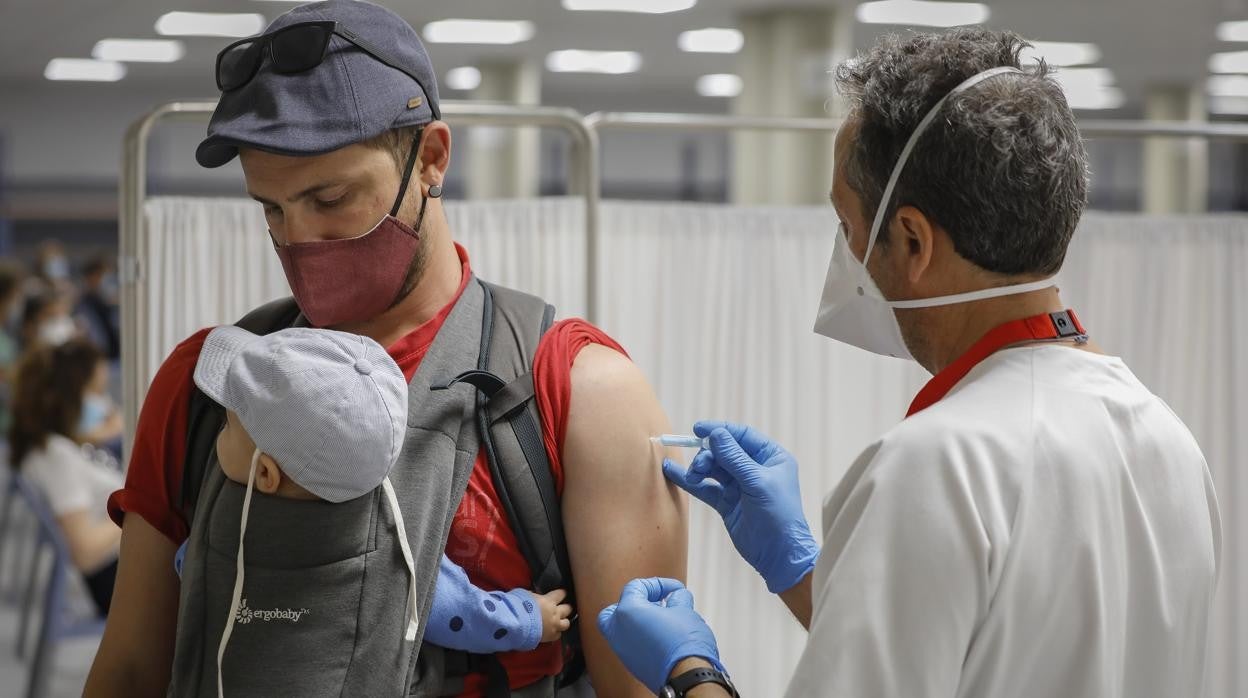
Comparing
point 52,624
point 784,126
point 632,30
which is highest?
point 632,30

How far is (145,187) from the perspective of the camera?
237cm

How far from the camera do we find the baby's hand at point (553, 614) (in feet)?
4.29

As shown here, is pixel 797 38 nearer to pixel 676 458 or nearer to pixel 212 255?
pixel 212 255

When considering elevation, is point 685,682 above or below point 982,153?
below

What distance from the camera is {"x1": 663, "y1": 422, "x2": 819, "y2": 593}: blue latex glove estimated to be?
150 cm

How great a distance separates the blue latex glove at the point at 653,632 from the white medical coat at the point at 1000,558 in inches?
8.7

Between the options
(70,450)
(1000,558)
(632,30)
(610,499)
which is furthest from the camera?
(632,30)

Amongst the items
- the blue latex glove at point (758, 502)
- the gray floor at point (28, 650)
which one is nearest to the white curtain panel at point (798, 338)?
the blue latex glove at point (758, 502)

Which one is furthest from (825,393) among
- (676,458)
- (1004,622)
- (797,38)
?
(797,38)

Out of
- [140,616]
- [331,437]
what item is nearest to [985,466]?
[331,437]

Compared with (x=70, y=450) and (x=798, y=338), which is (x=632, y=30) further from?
(x=798, y=338)

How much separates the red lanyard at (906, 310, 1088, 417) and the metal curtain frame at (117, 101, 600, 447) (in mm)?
1356

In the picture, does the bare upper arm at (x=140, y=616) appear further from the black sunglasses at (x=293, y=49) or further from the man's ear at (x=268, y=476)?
the black sunglasses at (x=293, y=49)

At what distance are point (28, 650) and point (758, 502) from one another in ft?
16.4
